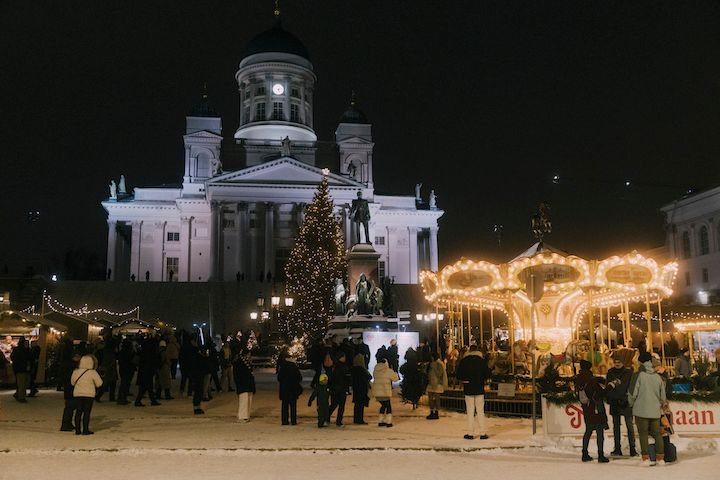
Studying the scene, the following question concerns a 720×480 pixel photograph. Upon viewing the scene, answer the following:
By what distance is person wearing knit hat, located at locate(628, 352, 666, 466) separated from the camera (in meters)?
10.8

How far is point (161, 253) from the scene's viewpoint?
7156 cm

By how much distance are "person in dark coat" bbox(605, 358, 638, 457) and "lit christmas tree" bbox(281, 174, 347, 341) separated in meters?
26.8

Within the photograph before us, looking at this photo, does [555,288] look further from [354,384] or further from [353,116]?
[353,116]

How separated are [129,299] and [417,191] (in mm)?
36275

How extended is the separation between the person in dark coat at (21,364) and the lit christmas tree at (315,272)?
1908 centimetres

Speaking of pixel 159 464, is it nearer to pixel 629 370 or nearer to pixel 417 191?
pixel 629 370

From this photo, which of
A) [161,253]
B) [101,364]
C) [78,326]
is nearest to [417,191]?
[161,253]

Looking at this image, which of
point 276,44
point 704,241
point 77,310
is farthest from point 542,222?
point 276,44

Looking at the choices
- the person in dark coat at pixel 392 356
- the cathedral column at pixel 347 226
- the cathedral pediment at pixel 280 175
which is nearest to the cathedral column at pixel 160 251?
the cathedral pediment at pixel 280 175

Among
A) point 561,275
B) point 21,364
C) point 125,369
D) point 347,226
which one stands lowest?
point 125,369

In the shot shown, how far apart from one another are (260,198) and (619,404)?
186 ft

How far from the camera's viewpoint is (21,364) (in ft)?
63.4

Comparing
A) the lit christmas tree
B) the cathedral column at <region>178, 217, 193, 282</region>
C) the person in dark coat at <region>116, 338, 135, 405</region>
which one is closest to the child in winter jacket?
the person in dark coat at <region>116, 338, 135, 405</region>

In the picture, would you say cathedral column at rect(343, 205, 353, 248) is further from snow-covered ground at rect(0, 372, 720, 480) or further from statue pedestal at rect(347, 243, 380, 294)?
snow-covered ground at rect(0, 372, 720, 480)
